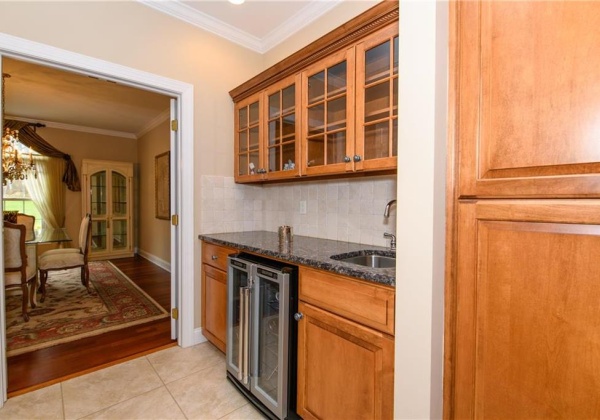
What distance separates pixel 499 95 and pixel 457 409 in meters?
1.06

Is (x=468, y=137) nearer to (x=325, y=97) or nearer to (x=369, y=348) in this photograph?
(x=369, y=348)

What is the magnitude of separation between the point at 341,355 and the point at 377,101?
51.6 inches

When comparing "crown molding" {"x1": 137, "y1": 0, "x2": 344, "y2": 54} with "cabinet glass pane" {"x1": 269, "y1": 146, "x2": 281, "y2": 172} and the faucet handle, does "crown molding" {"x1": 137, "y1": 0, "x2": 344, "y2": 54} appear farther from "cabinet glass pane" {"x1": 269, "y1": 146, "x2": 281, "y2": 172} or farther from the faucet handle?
the faucet handle

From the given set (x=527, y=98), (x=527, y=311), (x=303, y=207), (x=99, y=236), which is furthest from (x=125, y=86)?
(x=99, y=236)

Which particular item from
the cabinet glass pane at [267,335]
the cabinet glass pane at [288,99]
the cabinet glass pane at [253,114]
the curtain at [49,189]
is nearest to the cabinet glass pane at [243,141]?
the cabinet glass pane at [253,114]

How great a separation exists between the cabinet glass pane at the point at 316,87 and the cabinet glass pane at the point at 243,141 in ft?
2.72

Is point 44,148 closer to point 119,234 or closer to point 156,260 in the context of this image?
point 119,234

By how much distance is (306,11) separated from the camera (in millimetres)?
2385

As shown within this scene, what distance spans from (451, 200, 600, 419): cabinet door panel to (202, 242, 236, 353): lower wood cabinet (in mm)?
1536

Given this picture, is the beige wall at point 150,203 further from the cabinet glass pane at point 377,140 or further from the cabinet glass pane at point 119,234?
the cabinet glass pane at point 377,140

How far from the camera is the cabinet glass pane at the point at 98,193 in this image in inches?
229

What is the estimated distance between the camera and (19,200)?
5.26 meters

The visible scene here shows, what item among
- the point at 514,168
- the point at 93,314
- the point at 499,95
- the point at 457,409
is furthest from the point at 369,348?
the point at 93,314

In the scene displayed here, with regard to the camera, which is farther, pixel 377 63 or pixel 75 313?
pixel 75 313
